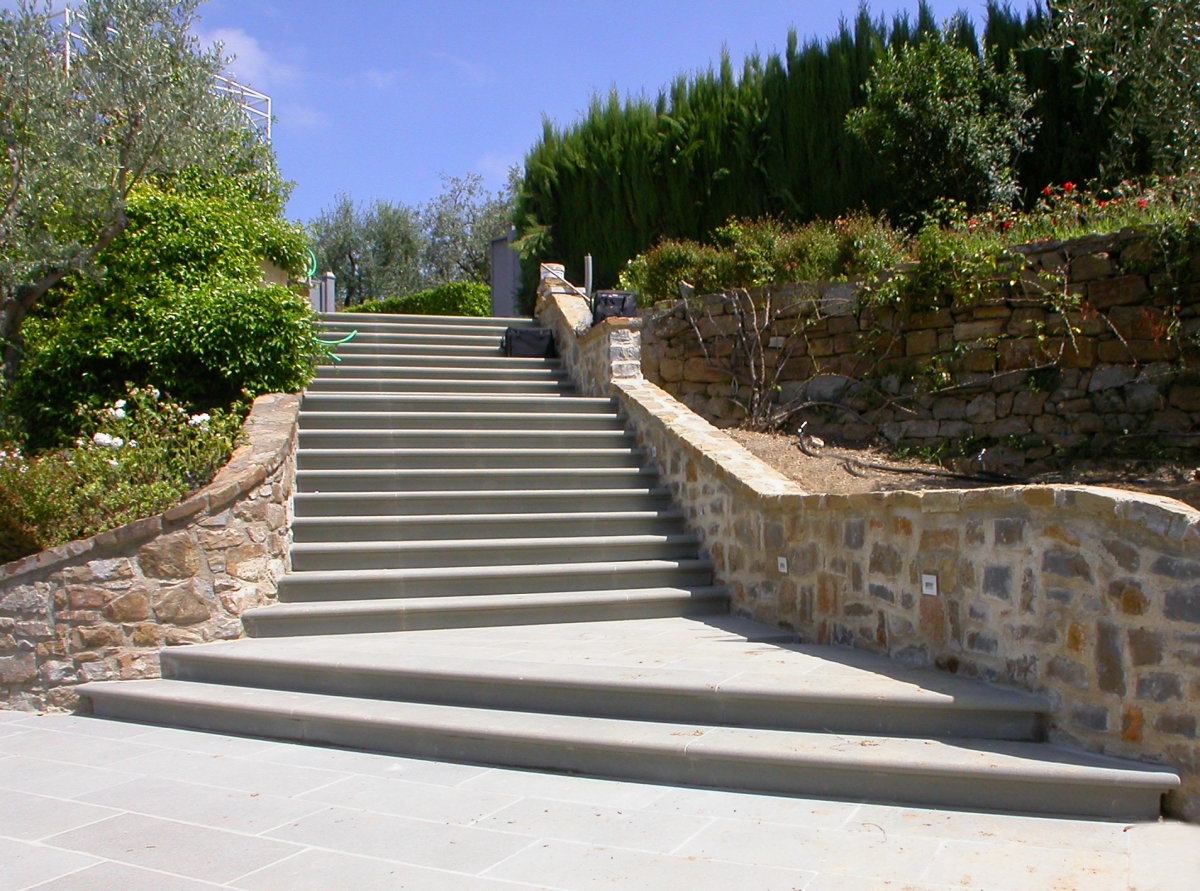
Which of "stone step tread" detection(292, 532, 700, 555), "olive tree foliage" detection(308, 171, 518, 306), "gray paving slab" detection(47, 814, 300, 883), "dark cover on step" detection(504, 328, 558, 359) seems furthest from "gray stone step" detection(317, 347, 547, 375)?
"olive tree foliage" detection(308, 171, 518, 306)

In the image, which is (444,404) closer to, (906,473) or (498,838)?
(906,473)

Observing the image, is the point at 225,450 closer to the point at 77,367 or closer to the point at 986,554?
the point at 77,367

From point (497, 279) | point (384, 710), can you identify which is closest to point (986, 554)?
point (384, 710)

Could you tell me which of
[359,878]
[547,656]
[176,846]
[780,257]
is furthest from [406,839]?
[780,257]

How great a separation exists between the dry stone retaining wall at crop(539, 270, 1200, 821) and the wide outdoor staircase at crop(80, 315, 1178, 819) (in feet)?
0.45

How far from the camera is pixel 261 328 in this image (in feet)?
25.7

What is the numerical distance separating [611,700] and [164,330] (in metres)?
5.37

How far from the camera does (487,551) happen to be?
6500 mm

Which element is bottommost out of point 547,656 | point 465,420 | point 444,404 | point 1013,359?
point 547,656

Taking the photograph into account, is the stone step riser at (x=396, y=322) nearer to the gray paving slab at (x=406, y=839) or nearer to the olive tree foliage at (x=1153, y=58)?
the olive tree foliage at (x=1153, y=58)

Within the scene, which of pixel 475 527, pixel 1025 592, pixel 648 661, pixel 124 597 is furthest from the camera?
pixel 475 527

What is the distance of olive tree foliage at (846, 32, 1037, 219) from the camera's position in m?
11.1

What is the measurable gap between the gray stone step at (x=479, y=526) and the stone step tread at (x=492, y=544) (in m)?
0.06

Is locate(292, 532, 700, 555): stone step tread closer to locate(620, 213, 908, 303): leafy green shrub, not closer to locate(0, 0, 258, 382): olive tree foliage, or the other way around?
locate(0, 0, 258, 382): olive tree foliage
